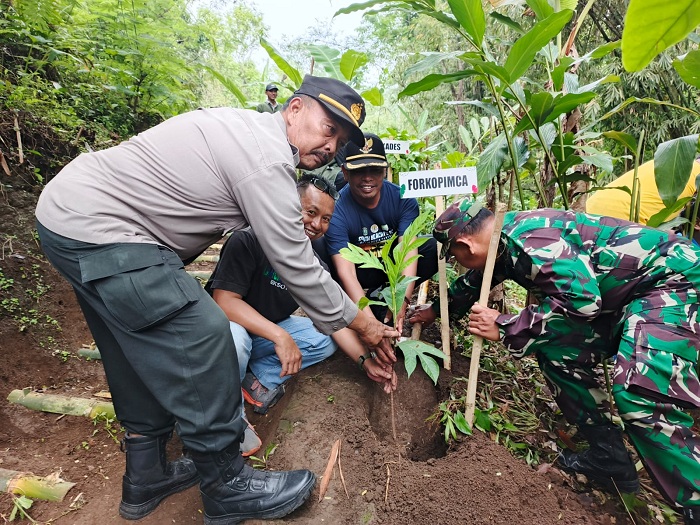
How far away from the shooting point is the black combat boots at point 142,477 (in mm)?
1740

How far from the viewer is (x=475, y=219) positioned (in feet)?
6.43

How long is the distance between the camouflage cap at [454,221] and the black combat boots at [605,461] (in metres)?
1.08

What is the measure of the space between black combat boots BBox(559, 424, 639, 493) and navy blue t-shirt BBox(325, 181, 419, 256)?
1537 millimetres

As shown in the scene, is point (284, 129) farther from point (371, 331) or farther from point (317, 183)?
point (371, 331)

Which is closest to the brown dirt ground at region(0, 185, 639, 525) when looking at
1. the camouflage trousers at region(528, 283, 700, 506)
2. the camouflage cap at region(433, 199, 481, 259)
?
the camouflage trousers at region(528, 283, 700, 506)

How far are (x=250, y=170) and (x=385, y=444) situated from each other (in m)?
1.41

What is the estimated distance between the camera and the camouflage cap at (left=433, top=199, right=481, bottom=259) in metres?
1.93

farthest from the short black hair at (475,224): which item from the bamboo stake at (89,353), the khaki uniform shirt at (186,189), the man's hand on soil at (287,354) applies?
the bamboo stake at (89,353)

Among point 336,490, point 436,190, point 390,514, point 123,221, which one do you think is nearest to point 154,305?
point 123,221

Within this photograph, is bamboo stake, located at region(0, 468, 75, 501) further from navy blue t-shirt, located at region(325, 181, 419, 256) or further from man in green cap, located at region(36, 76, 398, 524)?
navy blue t-shirt, located at region(325, 181, 419, 256)

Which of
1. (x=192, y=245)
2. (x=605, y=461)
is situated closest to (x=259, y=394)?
(x=192, y=245)

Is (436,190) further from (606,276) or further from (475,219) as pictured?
(606,276)

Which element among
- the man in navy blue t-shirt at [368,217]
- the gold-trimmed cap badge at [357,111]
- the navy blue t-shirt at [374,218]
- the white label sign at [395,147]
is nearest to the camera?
the gold-trimmed cap badge at [357,111]

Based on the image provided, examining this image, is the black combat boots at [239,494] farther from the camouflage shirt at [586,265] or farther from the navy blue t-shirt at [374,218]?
the navy blue t-shirt at [374,218]
